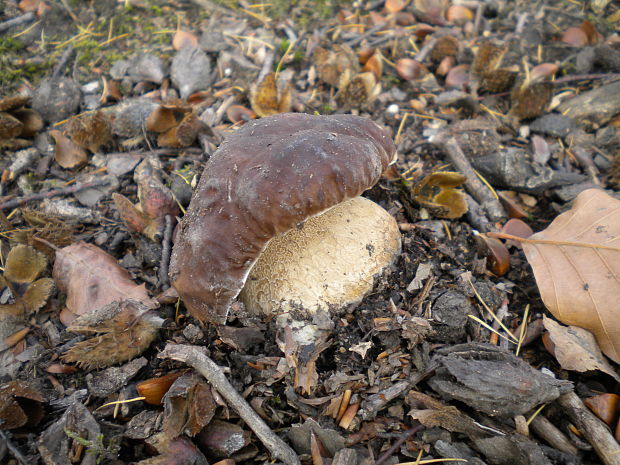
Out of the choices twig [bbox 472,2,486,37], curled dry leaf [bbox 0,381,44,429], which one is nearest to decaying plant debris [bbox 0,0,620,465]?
curled dry leaf [bbox 0,381,44,429]

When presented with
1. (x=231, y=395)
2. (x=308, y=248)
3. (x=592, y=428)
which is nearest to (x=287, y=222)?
(x=308, y=248)

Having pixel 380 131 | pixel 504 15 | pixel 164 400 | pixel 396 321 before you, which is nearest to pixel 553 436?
pixel 396 321

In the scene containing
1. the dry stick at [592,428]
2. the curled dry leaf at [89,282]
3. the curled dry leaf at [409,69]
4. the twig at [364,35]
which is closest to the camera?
the dry stick at [592,428]

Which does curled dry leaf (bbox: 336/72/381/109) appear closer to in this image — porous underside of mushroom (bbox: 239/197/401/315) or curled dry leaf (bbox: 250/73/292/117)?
curled dry leaf (bbox: 250/73/292/117)

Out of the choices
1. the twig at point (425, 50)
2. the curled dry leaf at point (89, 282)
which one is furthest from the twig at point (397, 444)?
the twig at point (425, 50)

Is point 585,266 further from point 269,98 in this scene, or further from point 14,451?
point 14,451

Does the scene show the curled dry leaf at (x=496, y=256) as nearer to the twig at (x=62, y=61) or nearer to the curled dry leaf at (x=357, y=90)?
the curled dry leaf at (x=357, y=90)
